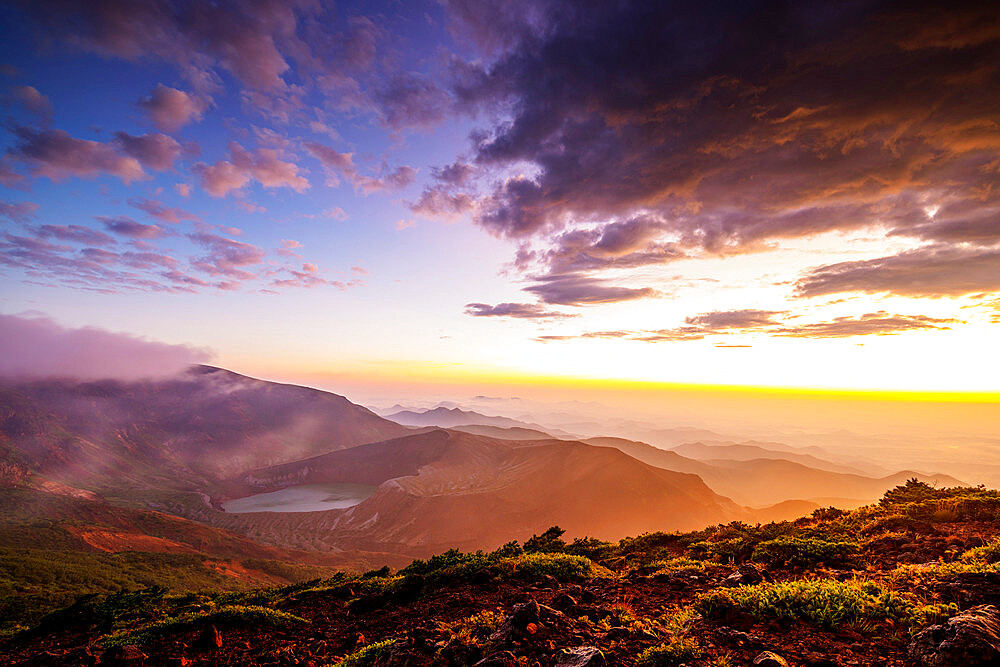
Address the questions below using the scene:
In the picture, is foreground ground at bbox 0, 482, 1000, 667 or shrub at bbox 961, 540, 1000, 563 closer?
foreground ground at bbox 0, 482, 1000, 667

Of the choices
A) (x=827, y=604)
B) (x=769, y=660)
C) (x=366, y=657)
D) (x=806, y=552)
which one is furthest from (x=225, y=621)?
(x=806, y=552)

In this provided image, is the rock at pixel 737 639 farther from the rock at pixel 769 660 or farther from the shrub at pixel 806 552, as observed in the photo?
the shrub at pixel 806 552

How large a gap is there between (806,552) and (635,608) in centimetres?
546

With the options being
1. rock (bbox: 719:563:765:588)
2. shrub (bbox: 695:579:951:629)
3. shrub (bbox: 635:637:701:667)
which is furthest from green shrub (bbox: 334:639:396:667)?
rock (bbox: 719:563:765:588)

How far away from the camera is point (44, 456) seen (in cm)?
18562

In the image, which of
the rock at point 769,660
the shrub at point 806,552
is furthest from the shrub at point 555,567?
the rock at point 769,660

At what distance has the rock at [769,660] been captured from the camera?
16.5 ft

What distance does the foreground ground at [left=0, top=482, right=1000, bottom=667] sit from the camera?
604 cm

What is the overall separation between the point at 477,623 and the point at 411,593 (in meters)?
4.11

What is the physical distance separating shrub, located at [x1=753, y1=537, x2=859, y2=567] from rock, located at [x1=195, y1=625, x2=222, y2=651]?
47.5 ft

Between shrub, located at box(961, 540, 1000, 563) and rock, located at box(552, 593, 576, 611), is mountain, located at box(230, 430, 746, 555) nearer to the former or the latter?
shrub, located at box(961, 540, 1000, 563)

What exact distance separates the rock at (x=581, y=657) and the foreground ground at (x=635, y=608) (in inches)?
1.6

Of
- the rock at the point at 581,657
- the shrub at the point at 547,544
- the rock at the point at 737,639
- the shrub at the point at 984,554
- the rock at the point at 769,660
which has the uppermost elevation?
the shrub at the point at 984,554

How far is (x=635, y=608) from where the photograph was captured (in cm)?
855
